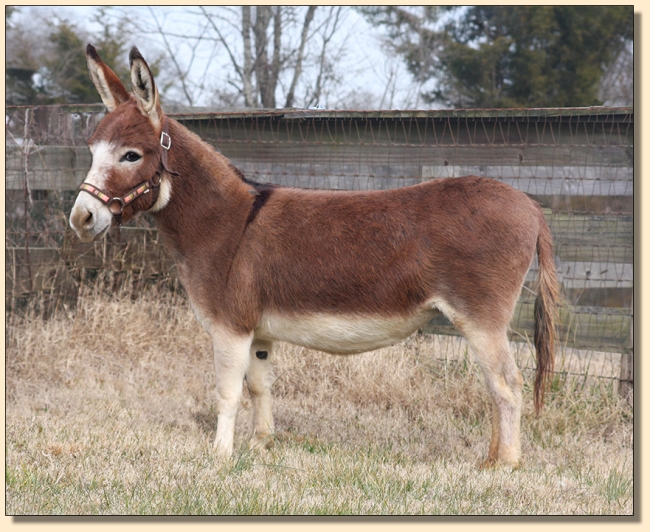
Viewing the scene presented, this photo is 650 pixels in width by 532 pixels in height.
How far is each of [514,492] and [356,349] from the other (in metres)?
1.18

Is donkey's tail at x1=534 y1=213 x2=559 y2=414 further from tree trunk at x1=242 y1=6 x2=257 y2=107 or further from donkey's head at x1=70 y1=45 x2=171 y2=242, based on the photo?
tree trunk at x1=242 y1=6 x2=257 y2=107

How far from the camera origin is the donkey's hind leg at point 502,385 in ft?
12.5

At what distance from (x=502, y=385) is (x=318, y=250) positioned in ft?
4.29

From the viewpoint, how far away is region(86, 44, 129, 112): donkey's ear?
3919 mm

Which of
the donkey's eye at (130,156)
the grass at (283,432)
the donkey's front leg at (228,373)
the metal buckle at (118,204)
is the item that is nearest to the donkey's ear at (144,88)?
the donkey's eye at (130,156)

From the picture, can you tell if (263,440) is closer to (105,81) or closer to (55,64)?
(105,81)

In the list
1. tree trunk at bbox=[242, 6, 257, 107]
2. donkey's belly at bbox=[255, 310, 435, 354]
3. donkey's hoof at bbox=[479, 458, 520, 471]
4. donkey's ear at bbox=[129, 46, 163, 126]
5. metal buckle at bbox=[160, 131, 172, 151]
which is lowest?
donkey's hoof at bbox=[479, 458, 520, 471]

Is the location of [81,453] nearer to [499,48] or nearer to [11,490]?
[11,490]

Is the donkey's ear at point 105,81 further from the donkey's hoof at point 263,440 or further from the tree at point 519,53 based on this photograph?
the tree at point 519,53

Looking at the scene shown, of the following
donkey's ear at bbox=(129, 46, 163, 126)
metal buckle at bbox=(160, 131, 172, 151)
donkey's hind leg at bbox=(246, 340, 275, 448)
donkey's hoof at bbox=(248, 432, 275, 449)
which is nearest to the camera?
donkey's ear at bbox=(129, 46, 163, 126)

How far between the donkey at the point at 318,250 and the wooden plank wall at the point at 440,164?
1566 millimetres

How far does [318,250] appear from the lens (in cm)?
395

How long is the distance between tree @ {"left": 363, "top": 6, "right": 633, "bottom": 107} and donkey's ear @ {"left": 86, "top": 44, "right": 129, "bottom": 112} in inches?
462

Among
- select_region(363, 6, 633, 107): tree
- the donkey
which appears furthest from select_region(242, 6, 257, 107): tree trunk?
the donkey
